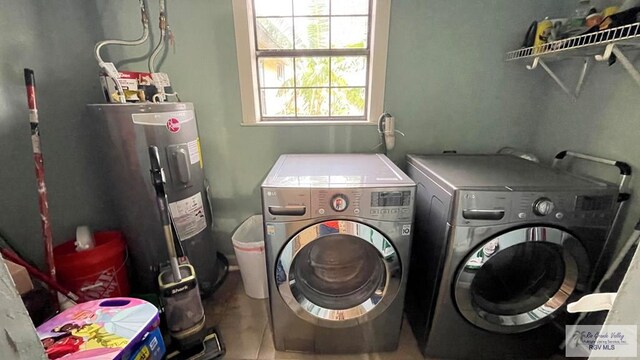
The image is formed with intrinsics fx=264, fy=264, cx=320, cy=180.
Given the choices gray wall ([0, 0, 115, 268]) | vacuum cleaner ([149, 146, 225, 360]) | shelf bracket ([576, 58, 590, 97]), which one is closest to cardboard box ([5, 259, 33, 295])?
gray wall ([0, 0, 115, 268])

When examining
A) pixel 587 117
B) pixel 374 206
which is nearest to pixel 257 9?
pixel 374 206

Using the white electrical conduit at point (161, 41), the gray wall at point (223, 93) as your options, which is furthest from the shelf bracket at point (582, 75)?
the white electrical conduit at point (161, 41)

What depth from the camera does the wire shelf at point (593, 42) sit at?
0.93 metres

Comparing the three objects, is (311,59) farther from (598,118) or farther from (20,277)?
(20,277)

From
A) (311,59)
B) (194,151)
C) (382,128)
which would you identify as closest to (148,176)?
(194,151)

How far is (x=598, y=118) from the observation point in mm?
1314

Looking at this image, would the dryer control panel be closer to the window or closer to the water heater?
the window

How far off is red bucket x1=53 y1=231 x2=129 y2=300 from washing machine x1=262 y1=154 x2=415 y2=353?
2.94 ft

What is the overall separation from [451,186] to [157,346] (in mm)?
1432

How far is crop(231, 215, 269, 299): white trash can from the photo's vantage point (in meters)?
1.62

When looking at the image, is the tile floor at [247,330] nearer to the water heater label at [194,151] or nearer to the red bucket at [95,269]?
the red bucket at [95,269]

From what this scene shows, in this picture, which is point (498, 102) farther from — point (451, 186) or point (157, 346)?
point (157, 346)

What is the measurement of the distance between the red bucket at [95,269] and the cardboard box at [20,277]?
0.13 metres

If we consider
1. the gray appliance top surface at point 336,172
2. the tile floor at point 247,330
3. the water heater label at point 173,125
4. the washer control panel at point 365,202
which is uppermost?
the water heater label at point 173,125
